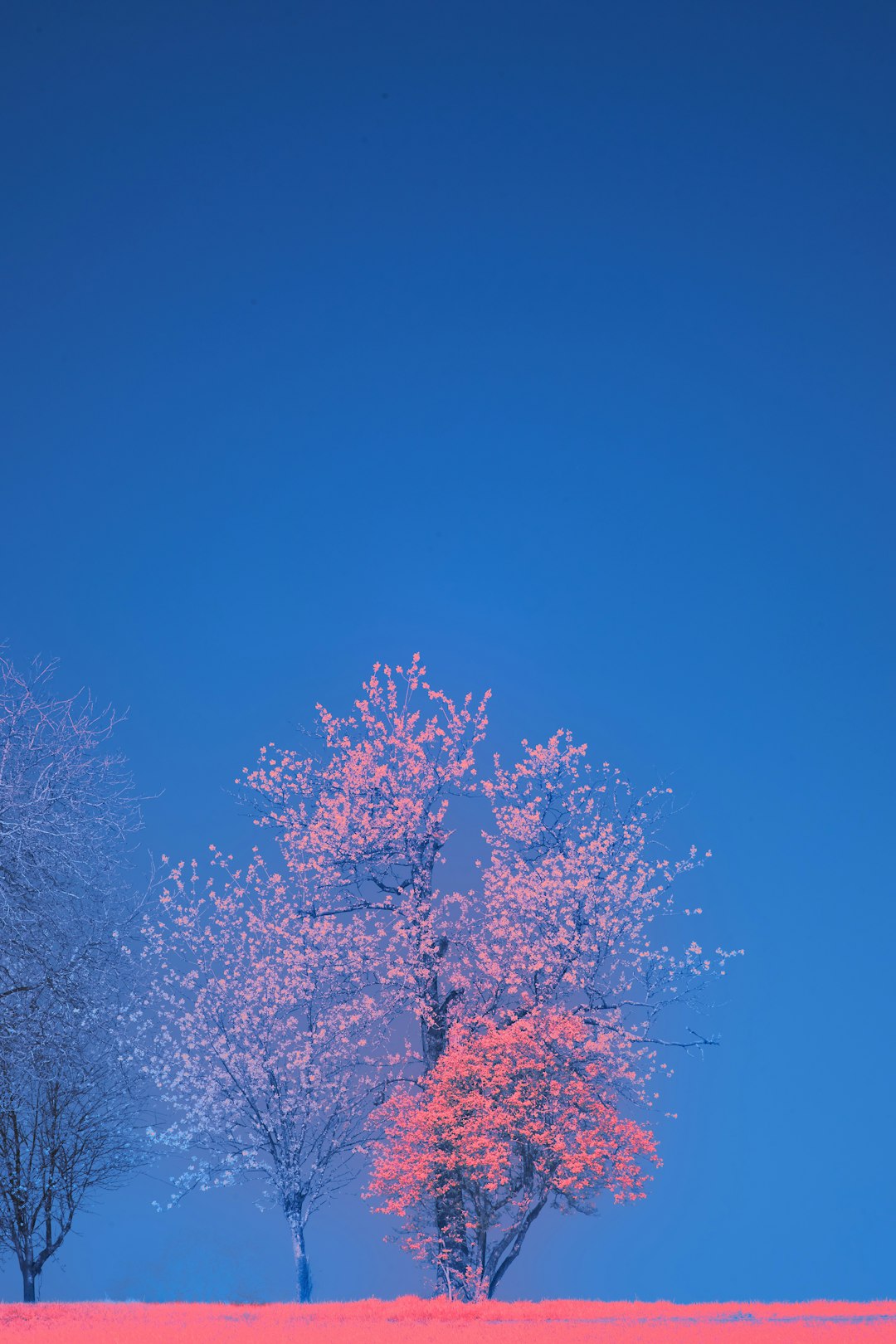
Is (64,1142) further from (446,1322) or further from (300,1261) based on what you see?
(446,1322)

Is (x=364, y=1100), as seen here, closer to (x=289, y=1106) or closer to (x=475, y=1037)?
(x=289, y=1106)

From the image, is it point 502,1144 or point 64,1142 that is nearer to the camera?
point 502,1144

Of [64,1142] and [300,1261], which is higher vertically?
[64,1142]

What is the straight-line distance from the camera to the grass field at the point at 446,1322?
1619cm

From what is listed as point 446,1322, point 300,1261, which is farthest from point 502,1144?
point 300,1261

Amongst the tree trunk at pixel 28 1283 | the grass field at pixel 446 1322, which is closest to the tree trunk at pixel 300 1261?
the grass field at pixel 446 1322

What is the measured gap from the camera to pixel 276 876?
23844 millimetres

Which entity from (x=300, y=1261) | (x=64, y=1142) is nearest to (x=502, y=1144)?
(x=300, y=1261)

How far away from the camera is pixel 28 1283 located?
22.2 meters

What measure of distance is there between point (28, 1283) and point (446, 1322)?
374 inches

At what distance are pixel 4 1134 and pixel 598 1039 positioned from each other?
11832mm

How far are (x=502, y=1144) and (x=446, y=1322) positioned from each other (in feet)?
9.22

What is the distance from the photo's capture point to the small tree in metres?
19.5

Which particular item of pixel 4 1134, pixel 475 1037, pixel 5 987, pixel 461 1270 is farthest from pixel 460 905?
pixel 4 1134
